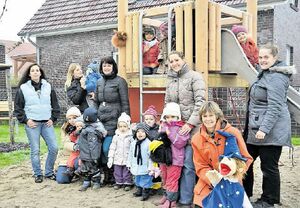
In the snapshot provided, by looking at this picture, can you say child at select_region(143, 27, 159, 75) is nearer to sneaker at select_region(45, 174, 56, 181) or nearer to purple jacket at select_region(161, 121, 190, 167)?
purple jacket at select_region(161, 121, 190, 167)

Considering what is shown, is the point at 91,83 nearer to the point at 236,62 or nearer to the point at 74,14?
the point at 236,62

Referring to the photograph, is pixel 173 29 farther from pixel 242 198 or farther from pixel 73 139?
pixel 242 198

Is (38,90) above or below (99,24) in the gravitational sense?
below

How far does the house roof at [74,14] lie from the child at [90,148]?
883 centimetres

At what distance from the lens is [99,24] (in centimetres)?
1479

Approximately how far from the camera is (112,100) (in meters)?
5.63

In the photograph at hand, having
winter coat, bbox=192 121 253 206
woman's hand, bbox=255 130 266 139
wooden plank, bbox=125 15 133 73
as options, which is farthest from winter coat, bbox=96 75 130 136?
woman's hand, bbox=255 130 266 139

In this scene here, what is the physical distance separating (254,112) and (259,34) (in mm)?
8080

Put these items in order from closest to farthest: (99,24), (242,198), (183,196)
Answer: (242,198) → (183,196) → (99,24)

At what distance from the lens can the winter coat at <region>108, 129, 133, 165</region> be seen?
549cm

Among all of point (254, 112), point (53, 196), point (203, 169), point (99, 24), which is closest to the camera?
point (203, 169)

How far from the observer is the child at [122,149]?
5.48 m

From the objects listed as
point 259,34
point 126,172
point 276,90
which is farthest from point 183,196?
point 259,34

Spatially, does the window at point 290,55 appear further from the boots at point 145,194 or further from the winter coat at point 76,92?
the boots at point 145,194
